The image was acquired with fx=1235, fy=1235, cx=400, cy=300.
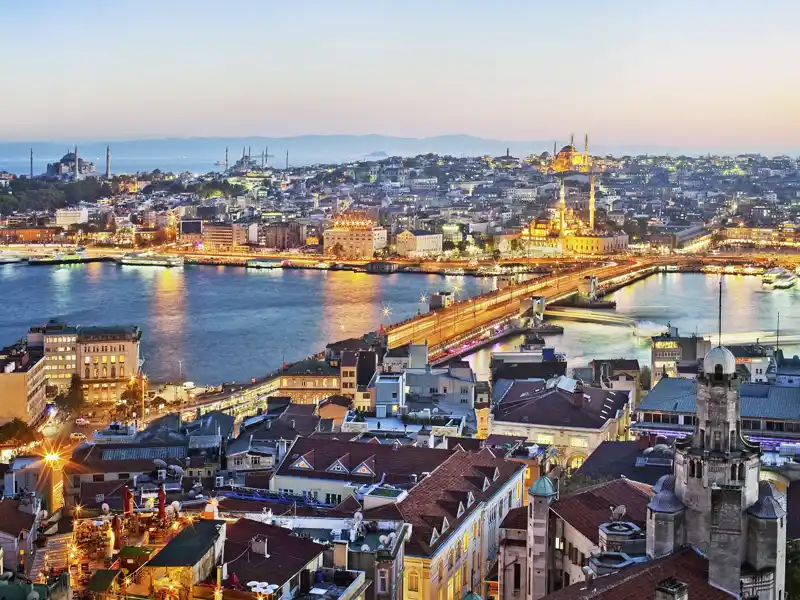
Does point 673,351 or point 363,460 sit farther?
point 673,351

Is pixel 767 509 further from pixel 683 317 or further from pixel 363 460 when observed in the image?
pixel 683 317

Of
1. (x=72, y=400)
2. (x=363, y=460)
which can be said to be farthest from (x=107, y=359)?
(x=363, y=460)

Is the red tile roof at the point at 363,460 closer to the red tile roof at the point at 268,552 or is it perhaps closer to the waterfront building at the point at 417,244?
the red tile roof at the point at 268,552

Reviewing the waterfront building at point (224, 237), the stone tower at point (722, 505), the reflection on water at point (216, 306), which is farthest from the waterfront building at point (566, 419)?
the waterfront building at point (224, 237)

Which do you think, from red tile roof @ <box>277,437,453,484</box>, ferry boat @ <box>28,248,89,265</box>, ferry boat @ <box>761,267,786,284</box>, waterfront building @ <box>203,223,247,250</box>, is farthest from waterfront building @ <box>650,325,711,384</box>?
waterfront building @ <box>203,223,247,250</box>

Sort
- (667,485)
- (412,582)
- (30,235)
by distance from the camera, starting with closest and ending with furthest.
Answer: (667,485)
(412,582)
(30,235)

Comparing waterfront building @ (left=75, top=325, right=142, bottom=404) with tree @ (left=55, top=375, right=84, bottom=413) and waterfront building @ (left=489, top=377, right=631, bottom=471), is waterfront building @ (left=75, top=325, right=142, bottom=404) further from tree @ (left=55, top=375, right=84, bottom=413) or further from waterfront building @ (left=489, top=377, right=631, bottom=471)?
waterfront building @ (left=489, top=377, right=631, bottom=471)
